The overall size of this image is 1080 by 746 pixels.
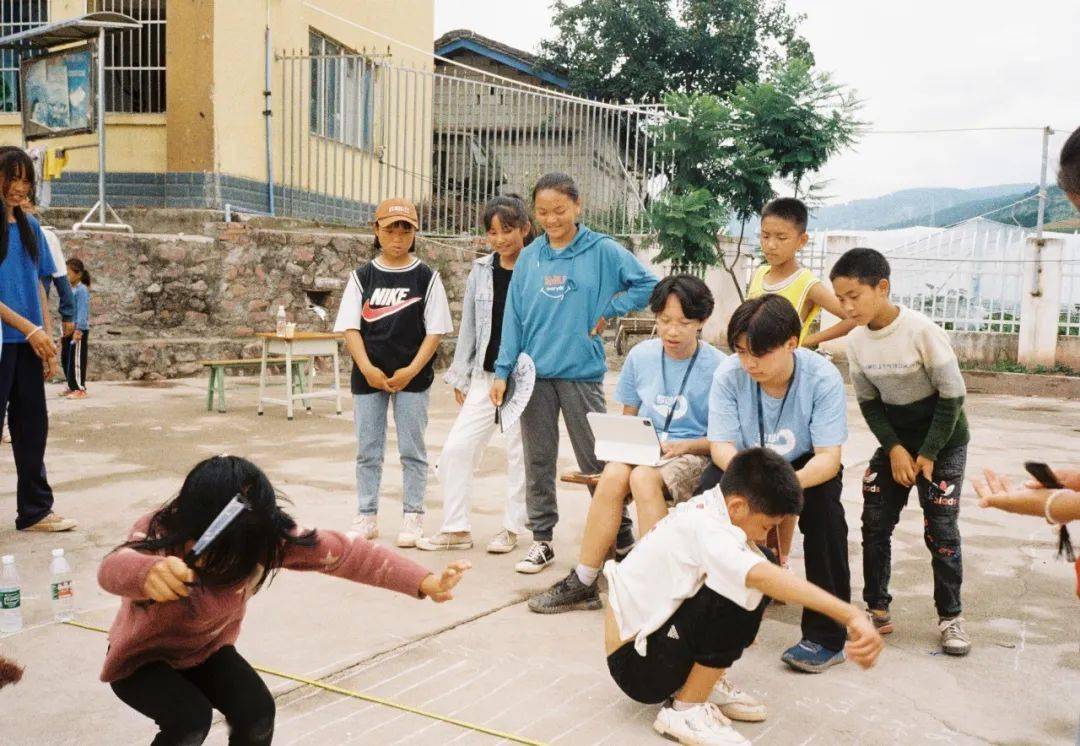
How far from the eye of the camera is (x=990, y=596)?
4316 mm

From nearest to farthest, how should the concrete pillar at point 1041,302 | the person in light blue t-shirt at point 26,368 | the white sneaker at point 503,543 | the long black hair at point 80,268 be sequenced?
the person in light blue t-shirt at point 26,368 < the white sneaker at point 503,543 < the long black hair at point 80,268 < the concrete pillar at point 1041,302

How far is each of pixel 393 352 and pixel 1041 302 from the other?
12056 mm

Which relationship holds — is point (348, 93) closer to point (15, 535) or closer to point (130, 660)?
point (15, 535)

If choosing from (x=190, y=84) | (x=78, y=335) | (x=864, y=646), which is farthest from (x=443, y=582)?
(x=190, y=84)

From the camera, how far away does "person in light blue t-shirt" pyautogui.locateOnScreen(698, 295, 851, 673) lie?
3.40m

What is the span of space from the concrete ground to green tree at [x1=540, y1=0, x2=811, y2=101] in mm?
18189

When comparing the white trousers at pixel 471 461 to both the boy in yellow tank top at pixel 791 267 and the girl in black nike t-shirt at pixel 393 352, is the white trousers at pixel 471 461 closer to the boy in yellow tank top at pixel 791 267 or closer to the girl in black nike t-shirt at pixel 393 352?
the girl in black nike t-shirt at pixel 393 352

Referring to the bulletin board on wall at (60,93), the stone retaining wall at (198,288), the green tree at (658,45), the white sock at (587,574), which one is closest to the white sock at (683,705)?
the white sock at (587,574)

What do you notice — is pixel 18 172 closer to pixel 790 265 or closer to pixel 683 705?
pixel 790 265

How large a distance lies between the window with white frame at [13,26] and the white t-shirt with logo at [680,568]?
12300 mm

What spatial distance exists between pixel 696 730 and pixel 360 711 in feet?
3.30

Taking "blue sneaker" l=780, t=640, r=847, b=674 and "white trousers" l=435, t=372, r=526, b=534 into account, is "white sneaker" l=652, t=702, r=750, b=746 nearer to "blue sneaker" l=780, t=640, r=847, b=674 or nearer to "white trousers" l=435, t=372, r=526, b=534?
"blue sneaker" l=780, t=640, r=847, b=674

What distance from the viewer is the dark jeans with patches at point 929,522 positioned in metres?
3.71

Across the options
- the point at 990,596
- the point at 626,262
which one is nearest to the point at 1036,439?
the point at 990,596
